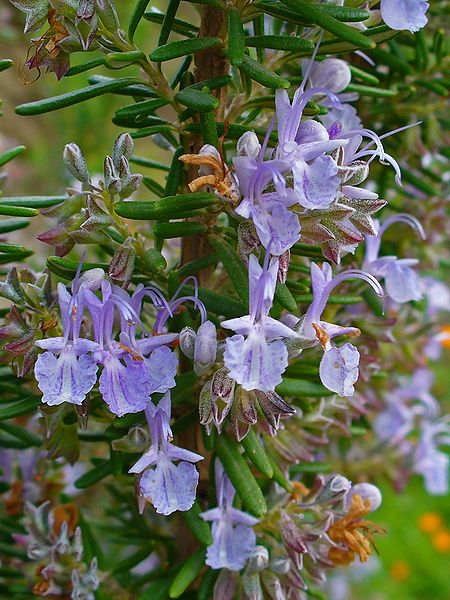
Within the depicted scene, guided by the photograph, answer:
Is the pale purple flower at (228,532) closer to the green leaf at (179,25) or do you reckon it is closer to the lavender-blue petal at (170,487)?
the lavender-blue petal at (170,487)

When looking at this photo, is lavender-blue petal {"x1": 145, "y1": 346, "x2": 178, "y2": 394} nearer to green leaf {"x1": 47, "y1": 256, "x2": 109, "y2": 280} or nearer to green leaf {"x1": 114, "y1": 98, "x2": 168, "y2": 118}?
green leaf {"x1": 47, "y1": 256, "x2": 109, "y2": 280}

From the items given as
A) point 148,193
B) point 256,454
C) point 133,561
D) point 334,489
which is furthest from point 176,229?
point 148,193

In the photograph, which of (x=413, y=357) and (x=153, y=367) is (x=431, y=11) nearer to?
(x=413, y=357)

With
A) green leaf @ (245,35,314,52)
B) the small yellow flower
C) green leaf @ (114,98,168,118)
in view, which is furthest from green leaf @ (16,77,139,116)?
the small yellow flower

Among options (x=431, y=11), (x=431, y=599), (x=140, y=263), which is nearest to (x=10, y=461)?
(x=140, y=263)

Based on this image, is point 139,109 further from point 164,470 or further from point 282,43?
point 164,470

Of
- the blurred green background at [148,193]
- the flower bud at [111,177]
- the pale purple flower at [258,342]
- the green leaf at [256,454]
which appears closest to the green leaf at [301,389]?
the green leaf at [256,454]

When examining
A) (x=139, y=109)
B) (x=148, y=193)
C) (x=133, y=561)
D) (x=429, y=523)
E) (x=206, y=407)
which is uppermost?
(x=139, y=109)
